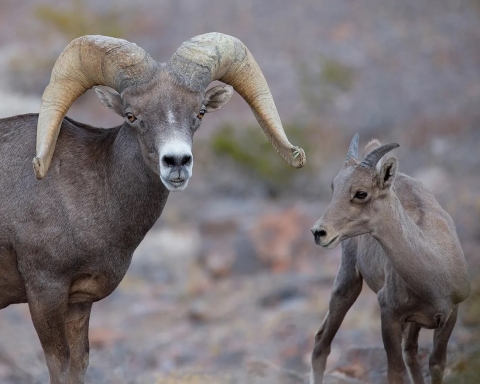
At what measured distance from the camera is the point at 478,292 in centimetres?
1278

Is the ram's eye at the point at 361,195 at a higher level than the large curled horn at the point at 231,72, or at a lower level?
lower

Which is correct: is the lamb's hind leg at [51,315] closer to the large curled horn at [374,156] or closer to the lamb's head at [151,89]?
the lamb's head at [151,89]

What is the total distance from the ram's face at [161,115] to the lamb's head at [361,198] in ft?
4.23

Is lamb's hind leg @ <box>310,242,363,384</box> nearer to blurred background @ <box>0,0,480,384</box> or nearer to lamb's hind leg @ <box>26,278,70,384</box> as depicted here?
blurred background @ <box>0,0,480,384</box>

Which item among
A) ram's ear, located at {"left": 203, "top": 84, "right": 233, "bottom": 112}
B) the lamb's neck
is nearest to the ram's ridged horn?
the lamb's neck

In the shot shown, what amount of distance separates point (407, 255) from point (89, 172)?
9.12 feet

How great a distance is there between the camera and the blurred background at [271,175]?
14.5m

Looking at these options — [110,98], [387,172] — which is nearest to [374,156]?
[387,172]

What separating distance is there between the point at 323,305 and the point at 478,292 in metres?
4.73

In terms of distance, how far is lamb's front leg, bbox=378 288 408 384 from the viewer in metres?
7.92

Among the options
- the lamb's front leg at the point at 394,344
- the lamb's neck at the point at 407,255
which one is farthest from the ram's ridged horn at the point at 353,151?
the lamb's front leg at the point at 394,344

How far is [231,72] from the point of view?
837 cm

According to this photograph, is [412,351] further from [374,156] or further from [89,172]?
[89,172]

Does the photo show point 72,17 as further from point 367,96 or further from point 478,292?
point 478,292
